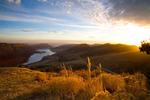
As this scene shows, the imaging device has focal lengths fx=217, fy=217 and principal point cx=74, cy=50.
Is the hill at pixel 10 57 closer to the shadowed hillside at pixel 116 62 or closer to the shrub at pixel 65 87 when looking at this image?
the shadowed hillside at pixel 116 62

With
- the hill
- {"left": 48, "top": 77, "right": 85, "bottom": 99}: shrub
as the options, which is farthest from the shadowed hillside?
the hill

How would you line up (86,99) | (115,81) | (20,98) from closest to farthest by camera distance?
(86,99) → (20,98) → (115,81)

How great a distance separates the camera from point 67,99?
7.04 m

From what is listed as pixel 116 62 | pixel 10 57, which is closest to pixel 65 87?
pixel 116 62

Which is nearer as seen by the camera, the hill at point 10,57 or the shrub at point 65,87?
the shrub at point 65,87

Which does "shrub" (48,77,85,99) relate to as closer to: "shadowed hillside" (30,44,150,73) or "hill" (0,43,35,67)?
"shadowed hillside" (30,44,150,73)

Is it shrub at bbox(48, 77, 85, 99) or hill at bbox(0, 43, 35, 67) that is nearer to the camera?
shrub at bbox(48, 77, 85, 99)

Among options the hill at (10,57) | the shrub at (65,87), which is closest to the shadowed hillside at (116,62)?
the shrub at (65,87)

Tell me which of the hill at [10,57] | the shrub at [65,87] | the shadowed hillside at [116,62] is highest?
the shrub at [65,87]

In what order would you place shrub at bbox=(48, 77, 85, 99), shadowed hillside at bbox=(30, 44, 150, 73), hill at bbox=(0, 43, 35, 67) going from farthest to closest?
1. hill at bbox=(0, 43, 35, 67)
2. shadowed hillside at bbox=(30, 44, 150, 73)
3. shrub at bbox=(48, 77, 85, 99)

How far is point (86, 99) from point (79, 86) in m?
1.27

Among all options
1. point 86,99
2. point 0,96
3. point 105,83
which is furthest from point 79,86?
point 0,96

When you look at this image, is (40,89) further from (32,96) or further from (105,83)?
(105,83)

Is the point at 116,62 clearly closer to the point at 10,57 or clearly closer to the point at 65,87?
the point at 65,87
